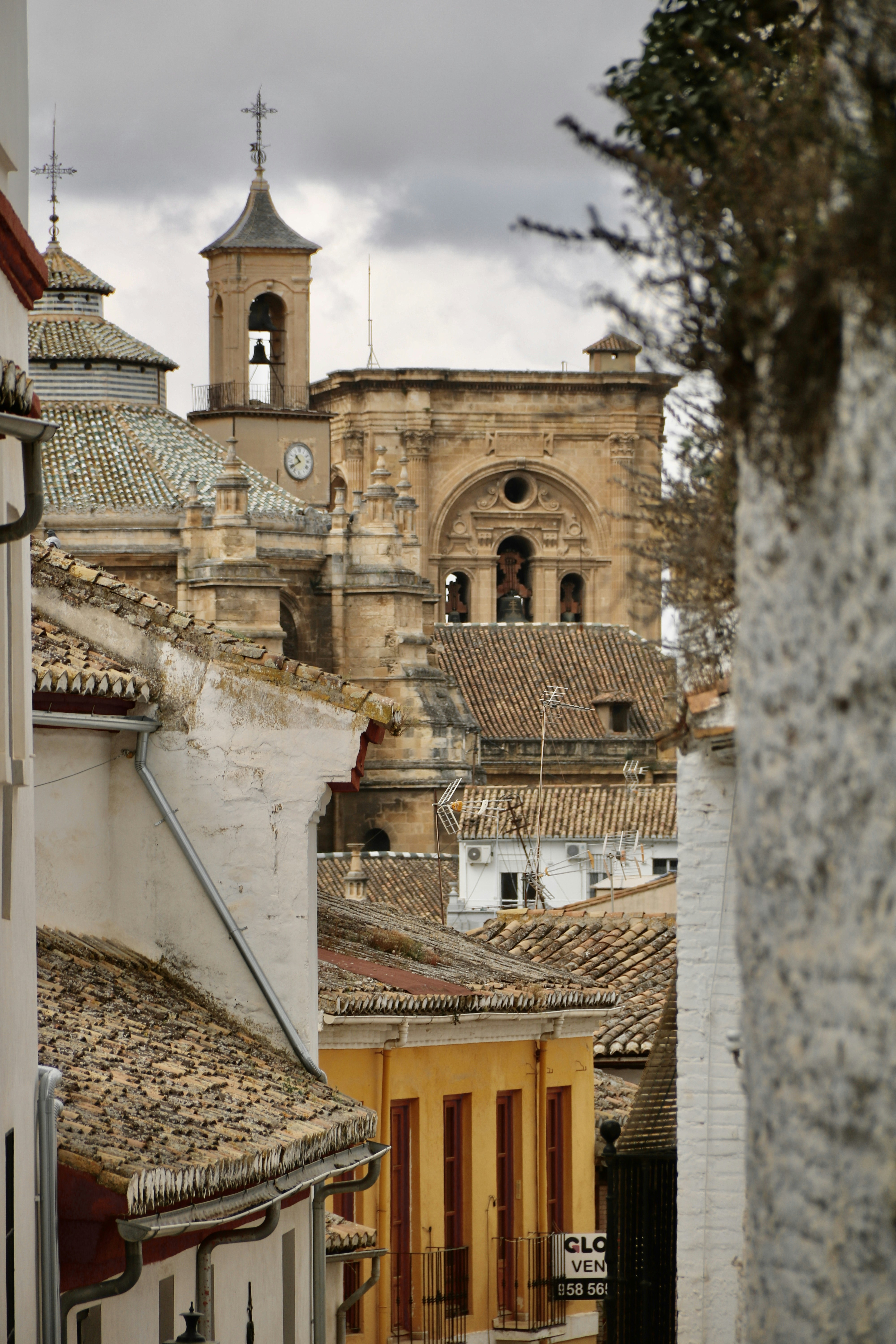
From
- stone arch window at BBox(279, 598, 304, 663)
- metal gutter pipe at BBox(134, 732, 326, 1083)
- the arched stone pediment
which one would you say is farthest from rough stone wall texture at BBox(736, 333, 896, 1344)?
the arched stone pediment

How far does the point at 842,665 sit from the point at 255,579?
60.0 m

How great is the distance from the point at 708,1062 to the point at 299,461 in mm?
68948

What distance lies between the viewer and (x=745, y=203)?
413cm

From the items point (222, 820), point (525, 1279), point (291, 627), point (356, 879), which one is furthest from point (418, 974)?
point (291, 627)

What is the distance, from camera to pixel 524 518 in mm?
91000

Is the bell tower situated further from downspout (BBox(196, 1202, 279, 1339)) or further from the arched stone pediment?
downspout (BBox(196, 1202, 279, 1339))

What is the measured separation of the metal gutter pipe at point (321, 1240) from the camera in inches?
518

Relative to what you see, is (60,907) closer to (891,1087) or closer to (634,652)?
(891,1087)

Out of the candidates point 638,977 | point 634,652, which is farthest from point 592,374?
point 638,977

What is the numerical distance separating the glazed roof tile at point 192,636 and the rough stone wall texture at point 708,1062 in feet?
14.3

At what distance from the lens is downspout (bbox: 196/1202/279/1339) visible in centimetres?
1096

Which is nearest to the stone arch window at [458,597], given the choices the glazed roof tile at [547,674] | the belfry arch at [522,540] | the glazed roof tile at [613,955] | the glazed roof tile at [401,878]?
the belfry arch at [522,540]

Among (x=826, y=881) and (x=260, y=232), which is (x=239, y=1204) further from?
(x=260, y=232)

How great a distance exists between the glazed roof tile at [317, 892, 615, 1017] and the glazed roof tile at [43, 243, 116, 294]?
5043 cm
